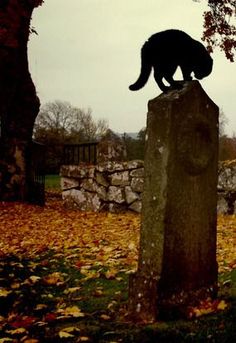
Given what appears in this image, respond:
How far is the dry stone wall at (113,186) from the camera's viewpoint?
10.3 meters

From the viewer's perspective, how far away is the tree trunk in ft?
41.0

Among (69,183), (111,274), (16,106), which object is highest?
(16,106)

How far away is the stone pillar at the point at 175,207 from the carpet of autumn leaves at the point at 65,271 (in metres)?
0.47

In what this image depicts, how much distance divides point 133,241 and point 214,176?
11.4 ft

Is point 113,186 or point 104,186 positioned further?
point 104,186

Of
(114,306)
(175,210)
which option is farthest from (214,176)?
(114,306)

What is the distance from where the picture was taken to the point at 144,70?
13.8 feet

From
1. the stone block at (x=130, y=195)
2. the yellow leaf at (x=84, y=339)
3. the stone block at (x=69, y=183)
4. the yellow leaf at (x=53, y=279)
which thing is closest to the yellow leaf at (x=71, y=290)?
the yellow leaf at (x=53, y=279)

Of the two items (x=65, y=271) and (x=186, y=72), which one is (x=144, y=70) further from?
(x=65, y=271)

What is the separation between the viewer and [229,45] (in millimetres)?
16531

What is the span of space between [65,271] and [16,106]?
8181 millimetres

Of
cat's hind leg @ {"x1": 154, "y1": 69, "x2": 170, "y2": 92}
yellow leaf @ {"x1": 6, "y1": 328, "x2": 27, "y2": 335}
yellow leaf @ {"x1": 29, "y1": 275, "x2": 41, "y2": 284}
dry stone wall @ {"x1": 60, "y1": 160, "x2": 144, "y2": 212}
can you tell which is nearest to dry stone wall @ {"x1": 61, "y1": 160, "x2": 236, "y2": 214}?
dry stone wall @ {"x1": 60, "y1": 160, "x2": 144, "y2": 212}

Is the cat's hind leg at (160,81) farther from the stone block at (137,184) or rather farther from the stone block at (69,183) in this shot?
the stone block at (69,183)

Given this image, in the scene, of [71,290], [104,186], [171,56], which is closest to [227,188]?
[104,186]
